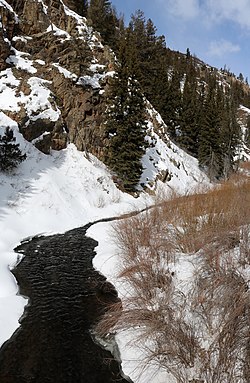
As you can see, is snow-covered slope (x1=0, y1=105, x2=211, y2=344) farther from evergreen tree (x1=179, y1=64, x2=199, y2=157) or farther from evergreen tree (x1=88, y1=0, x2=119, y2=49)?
evergreen tree (x1=88, y1=0, x2=119, y2=49)

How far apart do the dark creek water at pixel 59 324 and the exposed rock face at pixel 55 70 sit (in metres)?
13.4

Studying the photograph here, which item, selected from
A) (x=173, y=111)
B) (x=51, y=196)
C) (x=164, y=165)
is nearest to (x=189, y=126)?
(x=173, y=111)

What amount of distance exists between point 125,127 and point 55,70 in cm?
852

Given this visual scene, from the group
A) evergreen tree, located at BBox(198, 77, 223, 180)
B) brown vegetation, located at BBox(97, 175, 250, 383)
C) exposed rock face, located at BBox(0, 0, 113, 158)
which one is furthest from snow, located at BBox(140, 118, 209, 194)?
brown vegetation, located at BBox(97, 175, 250, 383)

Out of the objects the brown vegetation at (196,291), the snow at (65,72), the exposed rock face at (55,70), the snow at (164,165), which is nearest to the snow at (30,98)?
the exposed rock face at (55,70)

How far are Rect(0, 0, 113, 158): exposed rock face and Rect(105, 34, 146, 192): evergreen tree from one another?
1949 millimetres

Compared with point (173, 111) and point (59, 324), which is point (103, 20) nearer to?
point (173, 111)

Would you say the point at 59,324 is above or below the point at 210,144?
below

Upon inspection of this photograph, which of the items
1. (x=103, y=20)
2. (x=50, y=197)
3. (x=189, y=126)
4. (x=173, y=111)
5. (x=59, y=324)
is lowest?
(x=59, y=324)

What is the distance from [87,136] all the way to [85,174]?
13.5ft

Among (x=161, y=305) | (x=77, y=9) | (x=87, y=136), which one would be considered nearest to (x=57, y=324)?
(x=161, y=305)

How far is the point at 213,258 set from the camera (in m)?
6.30

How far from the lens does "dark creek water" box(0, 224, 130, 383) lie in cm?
570

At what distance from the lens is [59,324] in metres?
7.27
